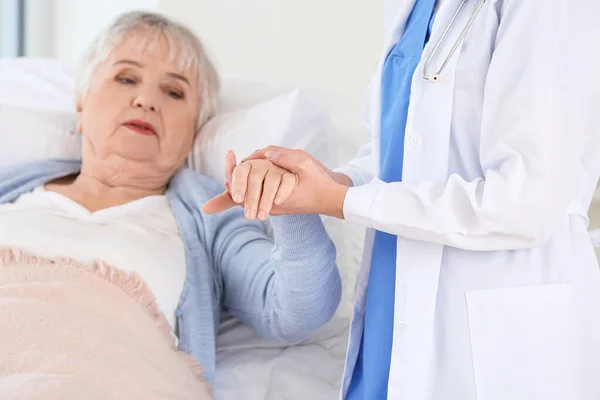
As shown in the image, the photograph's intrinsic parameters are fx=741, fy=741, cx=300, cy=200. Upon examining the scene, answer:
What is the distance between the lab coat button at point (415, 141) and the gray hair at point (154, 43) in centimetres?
81

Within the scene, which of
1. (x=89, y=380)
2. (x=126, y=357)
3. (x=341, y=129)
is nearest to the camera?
(x=89, y=380)

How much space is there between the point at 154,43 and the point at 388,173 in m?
0.81

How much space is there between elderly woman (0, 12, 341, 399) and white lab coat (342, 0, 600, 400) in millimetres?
212

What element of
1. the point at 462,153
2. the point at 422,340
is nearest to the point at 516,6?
the point at 462,153

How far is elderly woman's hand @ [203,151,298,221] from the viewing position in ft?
3.19

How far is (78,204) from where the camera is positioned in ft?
4.99

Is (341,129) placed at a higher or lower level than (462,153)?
lower

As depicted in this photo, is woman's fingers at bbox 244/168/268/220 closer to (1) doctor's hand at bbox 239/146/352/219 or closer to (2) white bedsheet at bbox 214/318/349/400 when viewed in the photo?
(1) doctor's hand at bbox 239/146/352/219

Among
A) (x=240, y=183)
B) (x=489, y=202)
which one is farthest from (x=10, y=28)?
(x=489, y=202)

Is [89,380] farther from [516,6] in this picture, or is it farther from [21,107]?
[21,107]

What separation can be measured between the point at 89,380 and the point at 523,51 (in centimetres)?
71

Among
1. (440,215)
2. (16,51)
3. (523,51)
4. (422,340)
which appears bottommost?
(16,51)

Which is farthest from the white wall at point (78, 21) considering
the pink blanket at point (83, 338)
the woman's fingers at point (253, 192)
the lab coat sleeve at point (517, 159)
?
the lab coat sleeve at point (517, 159)

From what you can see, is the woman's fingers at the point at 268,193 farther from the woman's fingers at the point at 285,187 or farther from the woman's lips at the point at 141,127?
the woman's lips at the point at 141,127
